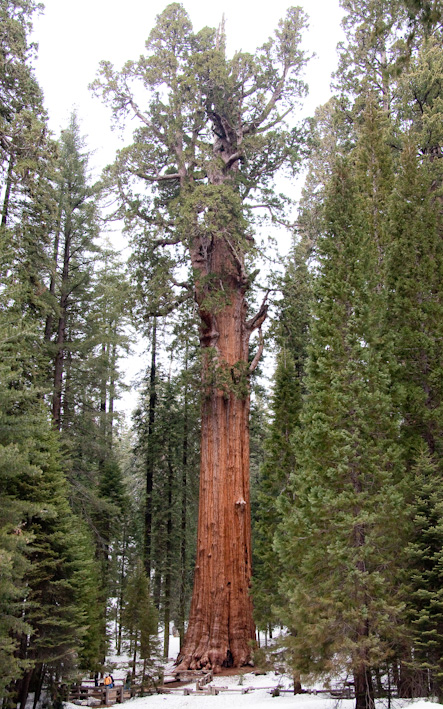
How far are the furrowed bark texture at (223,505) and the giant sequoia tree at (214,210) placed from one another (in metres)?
0.03

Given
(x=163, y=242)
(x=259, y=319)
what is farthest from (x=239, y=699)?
(x=163, y=242)

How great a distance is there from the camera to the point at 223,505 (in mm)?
14961

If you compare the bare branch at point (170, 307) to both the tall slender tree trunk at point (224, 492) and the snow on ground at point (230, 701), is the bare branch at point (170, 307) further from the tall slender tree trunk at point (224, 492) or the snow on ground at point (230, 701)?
the snow on ground at point (230, 701)

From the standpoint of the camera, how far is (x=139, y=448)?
25312mm

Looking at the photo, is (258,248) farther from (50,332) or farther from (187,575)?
(187,575)

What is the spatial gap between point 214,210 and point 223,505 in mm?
7631

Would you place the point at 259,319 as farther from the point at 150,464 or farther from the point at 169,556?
the point at 169,556

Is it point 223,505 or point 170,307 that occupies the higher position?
point 170,307

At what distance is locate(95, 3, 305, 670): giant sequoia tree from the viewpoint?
1478 cm

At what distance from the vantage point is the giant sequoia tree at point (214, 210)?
14781 millimetres

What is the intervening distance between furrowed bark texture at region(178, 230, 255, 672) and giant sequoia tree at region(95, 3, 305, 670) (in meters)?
0.03

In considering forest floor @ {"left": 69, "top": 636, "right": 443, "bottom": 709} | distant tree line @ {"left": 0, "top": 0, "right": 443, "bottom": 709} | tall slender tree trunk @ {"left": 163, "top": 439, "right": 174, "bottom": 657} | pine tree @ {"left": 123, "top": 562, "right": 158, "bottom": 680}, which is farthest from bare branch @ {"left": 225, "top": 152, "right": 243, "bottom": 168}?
forest floor @ {"left": 69, "top": 636, "right": 443, "bottom": 709}

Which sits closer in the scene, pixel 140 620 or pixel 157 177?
pixel 140 620

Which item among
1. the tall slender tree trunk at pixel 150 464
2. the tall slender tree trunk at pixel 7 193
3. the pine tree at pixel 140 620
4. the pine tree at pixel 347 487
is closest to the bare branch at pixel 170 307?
the tall slender tree trunk at pixel 150 464
